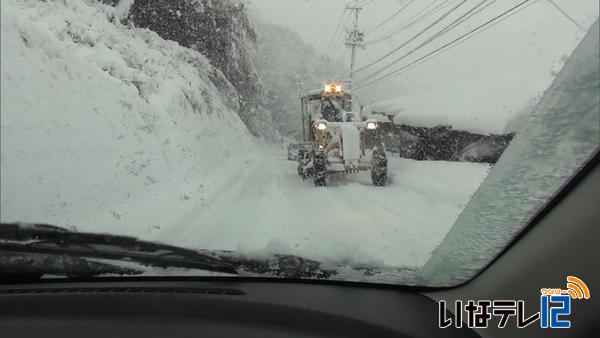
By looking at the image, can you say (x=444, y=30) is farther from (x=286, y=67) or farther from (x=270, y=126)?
(x=270, y=126)

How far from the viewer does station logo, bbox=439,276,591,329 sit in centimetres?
184

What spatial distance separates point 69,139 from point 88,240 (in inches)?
75.9

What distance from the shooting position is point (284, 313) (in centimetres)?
243

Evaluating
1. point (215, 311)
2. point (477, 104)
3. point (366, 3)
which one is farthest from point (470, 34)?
point (215, 311)

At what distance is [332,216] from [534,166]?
3.82m

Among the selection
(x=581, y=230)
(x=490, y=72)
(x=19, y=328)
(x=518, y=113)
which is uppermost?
(x=490, y=72)

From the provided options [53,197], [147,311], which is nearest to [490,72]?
[147,311]

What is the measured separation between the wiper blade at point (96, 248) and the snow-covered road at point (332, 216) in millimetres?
315

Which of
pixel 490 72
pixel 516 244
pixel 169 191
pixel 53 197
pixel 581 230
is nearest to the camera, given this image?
pixel 581 230

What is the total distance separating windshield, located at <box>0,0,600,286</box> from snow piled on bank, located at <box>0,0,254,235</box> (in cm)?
2

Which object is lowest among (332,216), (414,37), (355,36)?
(332,216)

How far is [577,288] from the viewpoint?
1828mm

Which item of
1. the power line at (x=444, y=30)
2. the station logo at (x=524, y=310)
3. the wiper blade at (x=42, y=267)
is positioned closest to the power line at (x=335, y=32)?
the power line at (x=444, y=30)

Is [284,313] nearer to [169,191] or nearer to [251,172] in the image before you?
[169,191]
